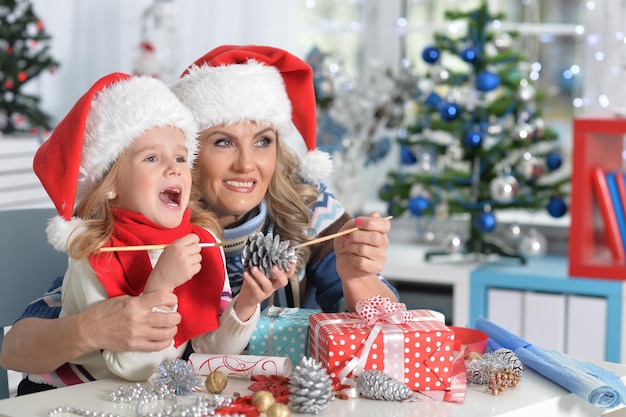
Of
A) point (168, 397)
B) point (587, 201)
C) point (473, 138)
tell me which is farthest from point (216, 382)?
point (473, 138)

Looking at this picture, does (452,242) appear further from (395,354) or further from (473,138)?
(395,354)

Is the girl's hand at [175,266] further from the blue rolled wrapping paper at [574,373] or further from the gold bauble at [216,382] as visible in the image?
the blue rolled wrapping paper at [574,373]

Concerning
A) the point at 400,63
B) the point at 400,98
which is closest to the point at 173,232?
the point at 400,98

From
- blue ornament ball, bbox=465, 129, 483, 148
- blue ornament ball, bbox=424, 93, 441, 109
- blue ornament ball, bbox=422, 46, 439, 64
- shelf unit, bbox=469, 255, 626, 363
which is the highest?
blue ornament ball, bbox=422, 46, 439, 64

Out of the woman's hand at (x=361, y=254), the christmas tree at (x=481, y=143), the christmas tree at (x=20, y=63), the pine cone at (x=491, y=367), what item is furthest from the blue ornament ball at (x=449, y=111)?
the pine cone at (x=491, y=367)

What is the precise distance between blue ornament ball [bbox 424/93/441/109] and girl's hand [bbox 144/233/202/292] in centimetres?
197

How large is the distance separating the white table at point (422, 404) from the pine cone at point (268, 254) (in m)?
0.18

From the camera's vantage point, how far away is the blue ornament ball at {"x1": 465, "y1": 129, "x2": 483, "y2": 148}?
10.6 ft

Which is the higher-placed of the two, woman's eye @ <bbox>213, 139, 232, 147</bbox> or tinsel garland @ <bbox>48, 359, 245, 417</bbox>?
woman's eye @ <bbox>213, 139, 232, 147</bbox>

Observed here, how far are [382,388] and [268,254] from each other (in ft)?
0.87

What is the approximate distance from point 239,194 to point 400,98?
1741 mm

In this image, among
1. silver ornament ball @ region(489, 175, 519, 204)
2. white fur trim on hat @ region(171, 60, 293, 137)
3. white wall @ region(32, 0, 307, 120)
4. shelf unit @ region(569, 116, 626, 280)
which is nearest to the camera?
white fur trim on hat @ region(171, 60, 293, 137)

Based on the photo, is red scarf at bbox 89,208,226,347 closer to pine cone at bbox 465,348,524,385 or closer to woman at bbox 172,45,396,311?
woman at bbox 172,45,396,311

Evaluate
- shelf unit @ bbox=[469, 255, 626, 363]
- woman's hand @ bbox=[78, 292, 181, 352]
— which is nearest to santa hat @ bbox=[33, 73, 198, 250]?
woman's hand @ bbox=[78, 292, 181, 352]
